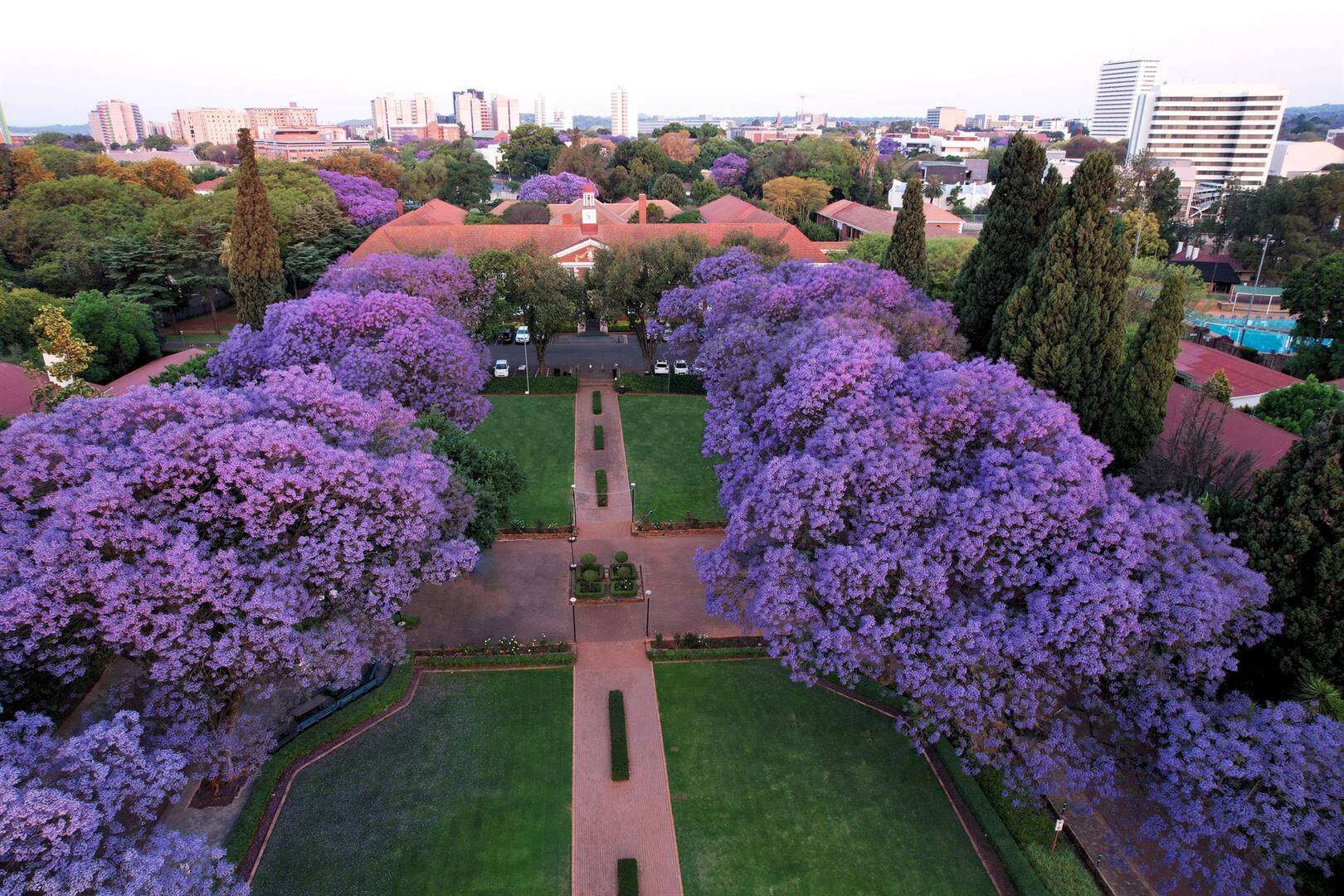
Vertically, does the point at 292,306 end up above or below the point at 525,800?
above

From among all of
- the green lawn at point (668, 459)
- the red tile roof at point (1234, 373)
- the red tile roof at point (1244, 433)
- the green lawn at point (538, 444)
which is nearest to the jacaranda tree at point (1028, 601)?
the green lawn at point (668, 459)

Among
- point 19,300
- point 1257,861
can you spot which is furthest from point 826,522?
point 19,300

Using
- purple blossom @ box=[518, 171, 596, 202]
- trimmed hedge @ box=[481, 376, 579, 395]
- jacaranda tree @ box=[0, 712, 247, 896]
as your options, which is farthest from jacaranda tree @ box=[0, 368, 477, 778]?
purple blossom @ box=[518, 171, 596, 202]

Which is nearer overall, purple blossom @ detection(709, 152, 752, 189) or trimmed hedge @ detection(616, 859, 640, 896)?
trimmed hedge @ detection(616, 859, 640, 896)

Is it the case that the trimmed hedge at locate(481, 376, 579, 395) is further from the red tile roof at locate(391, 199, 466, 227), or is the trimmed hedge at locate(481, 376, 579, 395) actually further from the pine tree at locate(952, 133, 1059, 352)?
the red tile roof at locate(391, 199, 466, 227)

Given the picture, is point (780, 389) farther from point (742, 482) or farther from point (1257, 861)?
point (1257, 861)
